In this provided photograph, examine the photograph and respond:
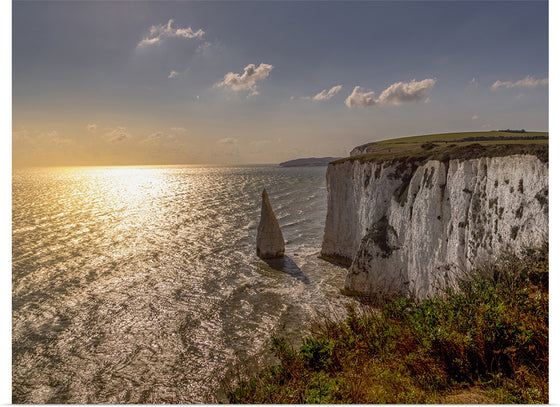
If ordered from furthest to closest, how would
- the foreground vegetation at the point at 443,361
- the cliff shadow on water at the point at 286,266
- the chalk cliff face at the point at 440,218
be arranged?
1. the cliff shadow on water at the point at 286,266
2. the chalk cliff face at the point at 440,218
3. the foreground vegetation at the point at 443,361

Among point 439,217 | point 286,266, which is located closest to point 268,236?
point 286,266

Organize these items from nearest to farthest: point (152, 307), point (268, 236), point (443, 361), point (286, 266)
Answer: point (443, 361)
point (152, 307)
point (286, 266)
point (268, 236)

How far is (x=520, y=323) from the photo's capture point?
525 cm

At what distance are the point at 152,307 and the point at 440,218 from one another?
1822 cm

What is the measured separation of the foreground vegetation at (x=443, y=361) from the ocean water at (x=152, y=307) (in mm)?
5492

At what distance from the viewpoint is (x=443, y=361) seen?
5.57m

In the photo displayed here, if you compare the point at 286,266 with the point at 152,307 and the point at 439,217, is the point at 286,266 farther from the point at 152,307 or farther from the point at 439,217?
the point at 439,217

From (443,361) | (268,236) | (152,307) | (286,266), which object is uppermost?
(443,361)

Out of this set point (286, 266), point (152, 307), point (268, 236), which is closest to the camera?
point (152, 307)

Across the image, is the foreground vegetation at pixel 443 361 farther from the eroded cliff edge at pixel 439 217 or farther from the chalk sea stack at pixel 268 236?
the chalk sea stack at pixel 268 236

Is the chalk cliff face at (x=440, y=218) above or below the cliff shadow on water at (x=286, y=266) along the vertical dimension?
above

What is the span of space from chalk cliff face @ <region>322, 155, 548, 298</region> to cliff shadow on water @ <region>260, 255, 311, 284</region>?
15.7ft

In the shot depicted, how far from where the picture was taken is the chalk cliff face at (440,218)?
34.1 feet

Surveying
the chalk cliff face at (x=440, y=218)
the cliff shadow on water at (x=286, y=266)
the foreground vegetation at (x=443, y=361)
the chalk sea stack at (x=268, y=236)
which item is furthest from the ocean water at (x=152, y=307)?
the foreground vegetation at (x=443, y=361)
